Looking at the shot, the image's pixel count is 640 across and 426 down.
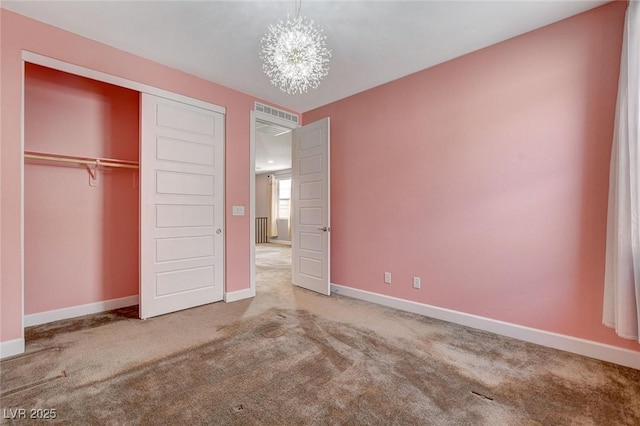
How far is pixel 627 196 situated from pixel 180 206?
409 centimetres

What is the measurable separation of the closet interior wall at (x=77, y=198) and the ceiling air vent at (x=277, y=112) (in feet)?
5.18

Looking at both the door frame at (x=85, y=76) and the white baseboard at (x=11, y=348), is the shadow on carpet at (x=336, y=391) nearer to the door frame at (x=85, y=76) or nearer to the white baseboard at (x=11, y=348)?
the white baseboard at (x=11, y=348)

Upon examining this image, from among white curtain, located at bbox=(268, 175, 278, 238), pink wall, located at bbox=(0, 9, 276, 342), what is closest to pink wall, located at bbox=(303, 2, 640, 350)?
pink wall, located at bbox=(0, 9, 276, 342)

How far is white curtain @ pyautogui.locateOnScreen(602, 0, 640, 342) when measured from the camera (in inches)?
74.3

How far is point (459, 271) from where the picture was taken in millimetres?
2969

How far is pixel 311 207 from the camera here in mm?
4211

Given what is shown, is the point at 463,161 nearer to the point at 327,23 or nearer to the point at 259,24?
the point at 327,23

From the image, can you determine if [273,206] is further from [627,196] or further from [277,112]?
[627,196]

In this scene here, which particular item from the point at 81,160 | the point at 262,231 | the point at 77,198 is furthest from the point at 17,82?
the point at 262,231

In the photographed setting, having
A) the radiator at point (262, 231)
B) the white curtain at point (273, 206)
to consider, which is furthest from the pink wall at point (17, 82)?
the radiator at point (262, 231)

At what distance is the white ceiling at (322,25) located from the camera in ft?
7.31

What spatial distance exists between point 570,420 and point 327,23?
3.29 metres

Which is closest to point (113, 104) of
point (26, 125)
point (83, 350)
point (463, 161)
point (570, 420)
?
point (26, 125)

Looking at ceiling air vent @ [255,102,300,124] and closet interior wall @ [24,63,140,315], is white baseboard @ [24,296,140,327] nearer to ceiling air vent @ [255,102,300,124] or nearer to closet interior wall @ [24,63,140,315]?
closet interior wall @ [24,63,140,315]
